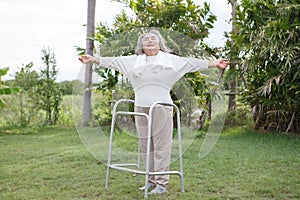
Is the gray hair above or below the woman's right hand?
above

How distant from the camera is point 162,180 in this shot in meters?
3.98

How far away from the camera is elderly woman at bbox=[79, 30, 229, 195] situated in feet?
12.8

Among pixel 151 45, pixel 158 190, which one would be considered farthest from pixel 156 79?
pixel 158 190

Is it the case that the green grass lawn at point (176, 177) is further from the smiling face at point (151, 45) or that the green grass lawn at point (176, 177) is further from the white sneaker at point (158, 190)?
the smiling face at point (151, 45)

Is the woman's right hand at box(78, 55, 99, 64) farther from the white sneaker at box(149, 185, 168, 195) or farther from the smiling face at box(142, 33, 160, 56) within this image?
the white sneaker at box(149, 185, 168, 195)

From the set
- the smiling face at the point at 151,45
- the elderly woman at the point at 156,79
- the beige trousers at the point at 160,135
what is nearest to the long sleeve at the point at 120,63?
the elderly woman at the point at 156,79

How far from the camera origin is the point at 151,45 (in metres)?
3.95

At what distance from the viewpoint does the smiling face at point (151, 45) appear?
3.95m

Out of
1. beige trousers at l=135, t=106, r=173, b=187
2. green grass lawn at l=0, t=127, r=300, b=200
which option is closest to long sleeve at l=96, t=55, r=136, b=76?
beige trousers at l=135, t=106, r=173, b=187

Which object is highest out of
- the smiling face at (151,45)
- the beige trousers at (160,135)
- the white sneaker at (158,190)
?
the smiling face at (151,45)

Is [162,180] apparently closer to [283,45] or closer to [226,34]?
[283,45]

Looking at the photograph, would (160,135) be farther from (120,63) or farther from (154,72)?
(120,63)

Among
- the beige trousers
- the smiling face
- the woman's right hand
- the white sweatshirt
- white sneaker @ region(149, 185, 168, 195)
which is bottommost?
white sneaker @ region(149, 185, 168, 195)

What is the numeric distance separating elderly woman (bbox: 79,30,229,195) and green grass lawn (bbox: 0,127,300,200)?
0.29 m
